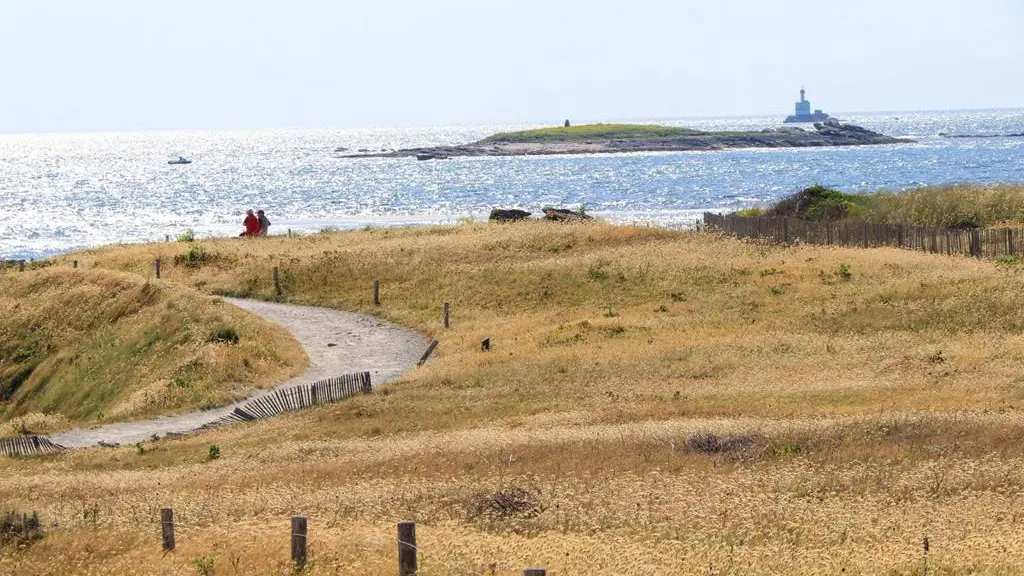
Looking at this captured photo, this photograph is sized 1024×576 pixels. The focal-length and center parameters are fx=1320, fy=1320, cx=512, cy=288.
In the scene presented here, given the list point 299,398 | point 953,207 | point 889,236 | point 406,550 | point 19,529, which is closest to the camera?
point 406,550

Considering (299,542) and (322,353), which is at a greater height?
(299,542)

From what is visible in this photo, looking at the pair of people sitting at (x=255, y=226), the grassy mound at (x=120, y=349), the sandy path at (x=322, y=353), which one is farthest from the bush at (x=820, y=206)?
the grassy mound at (x=120, y=349)

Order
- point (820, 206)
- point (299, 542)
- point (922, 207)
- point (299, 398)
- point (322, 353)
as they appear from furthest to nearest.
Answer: point (820, 206)
point (922, 207)
point (322, 353)
point (299, 398)
point (299, 542)

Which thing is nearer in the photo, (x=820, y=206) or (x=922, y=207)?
(x=922, y=207)

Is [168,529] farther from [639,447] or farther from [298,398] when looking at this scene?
[298,398]

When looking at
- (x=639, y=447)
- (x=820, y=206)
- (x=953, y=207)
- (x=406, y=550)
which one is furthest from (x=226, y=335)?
(x=953, y=207)

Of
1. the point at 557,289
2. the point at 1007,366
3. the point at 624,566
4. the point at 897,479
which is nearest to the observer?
the point at 624,566

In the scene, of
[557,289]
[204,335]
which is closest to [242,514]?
[204,335]

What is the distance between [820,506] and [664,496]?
93.3 inches

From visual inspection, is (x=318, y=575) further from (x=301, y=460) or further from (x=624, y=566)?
(x=301, y=460)

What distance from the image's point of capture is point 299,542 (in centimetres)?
1653

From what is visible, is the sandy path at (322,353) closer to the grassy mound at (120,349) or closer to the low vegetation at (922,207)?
the grassy mound at (120,349)

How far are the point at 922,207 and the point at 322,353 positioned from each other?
124ft

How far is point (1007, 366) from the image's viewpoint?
1226 inches
